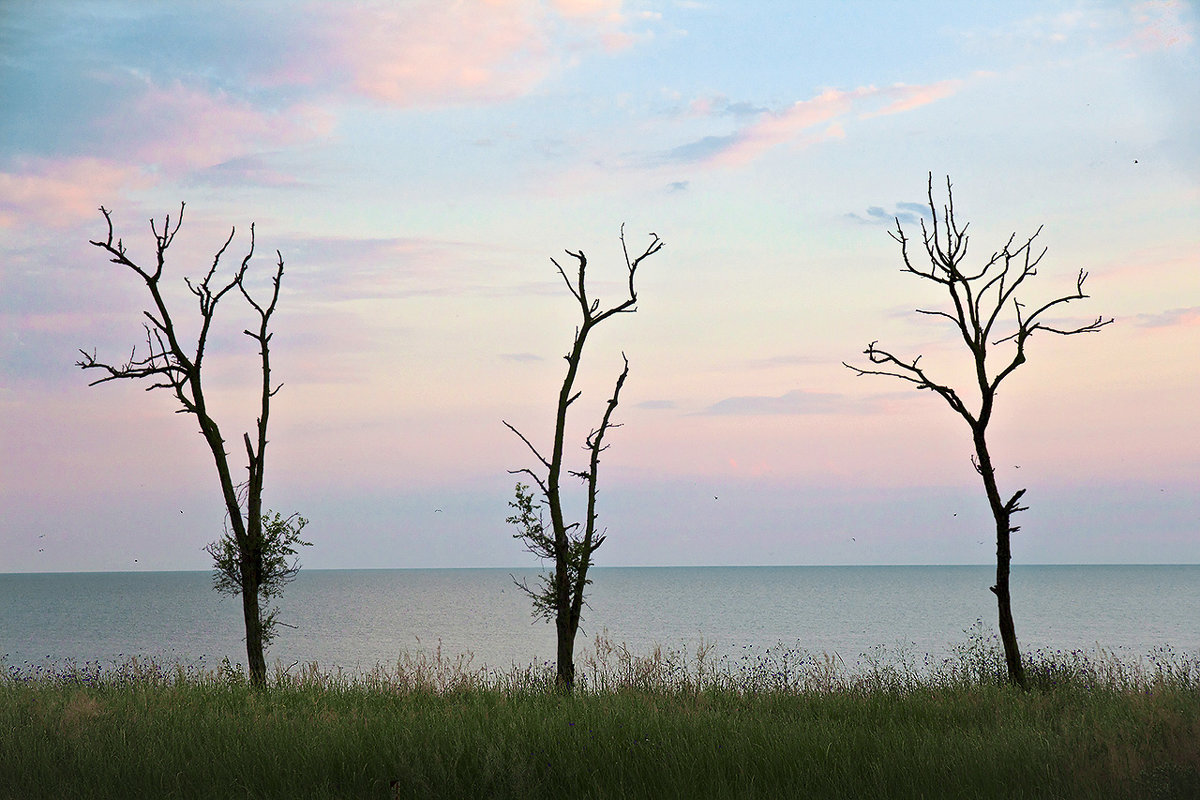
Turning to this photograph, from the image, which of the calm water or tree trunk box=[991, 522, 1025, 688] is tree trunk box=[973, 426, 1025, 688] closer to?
tree trunk box=[991, 522, 1025, 688]

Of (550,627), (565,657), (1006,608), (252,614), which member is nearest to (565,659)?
(565,657)

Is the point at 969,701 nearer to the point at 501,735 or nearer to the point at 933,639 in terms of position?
the point at 501,735

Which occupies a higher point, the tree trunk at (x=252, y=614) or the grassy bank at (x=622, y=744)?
the tree trunk at (x=252, y=614)

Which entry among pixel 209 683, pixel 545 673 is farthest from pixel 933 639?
pixel 209 683

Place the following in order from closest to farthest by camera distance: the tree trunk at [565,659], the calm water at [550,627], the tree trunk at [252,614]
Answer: the tree trunk at [565,659]
the tree trunk at [252,614]
the calm water at [550,627]

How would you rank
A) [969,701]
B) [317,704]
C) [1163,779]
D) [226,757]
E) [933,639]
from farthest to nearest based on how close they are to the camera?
1. [933,639]
2. [317,704]
3. [969,701]
4. [226,757]
5. [1163,779]

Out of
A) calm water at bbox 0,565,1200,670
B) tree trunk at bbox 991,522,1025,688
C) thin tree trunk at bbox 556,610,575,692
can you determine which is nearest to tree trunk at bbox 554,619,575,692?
thin tree trunk at bbox 556,610,575,692

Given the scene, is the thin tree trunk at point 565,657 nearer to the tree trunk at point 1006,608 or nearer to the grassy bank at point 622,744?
the grassy bank at point 622,744

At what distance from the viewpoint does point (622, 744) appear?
1003 centimetres

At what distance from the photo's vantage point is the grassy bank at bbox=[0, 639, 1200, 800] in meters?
8.76

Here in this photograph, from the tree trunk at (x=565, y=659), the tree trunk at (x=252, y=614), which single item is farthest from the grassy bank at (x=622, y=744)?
the tree trunk at (x=252, y=614)

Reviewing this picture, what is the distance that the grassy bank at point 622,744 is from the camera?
28.7ft

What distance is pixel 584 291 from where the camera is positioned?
55.6 feet

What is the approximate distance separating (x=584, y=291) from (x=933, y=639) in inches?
2270
